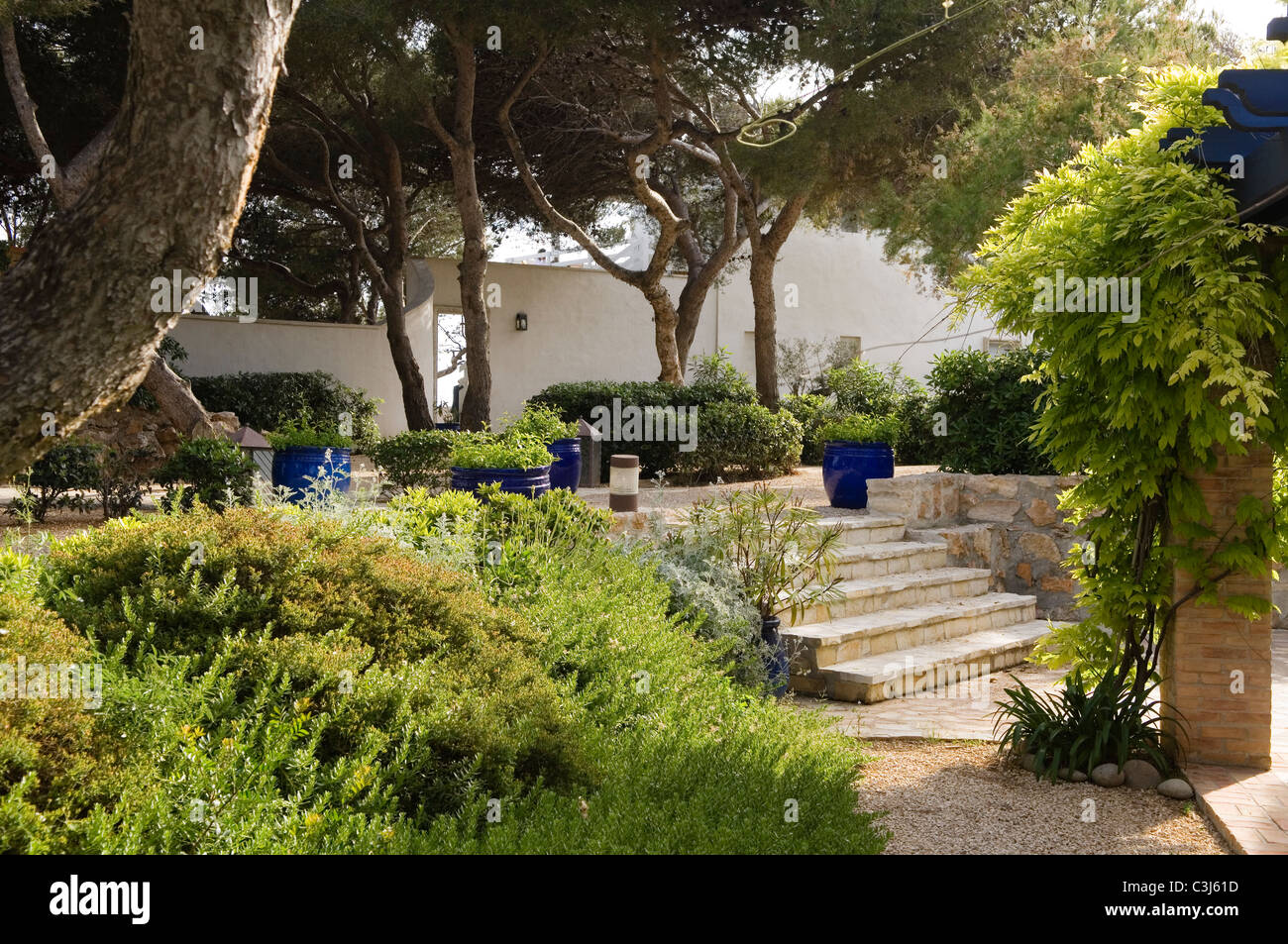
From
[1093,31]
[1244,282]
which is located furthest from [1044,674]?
[1093,31]

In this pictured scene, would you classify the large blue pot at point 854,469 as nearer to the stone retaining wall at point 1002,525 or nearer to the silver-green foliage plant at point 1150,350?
the stone retaining wall at point 1002,525

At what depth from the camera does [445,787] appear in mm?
2967

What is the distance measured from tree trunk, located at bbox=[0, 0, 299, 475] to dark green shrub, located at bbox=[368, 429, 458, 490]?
6.78 metres

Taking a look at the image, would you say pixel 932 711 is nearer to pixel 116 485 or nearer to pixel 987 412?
pixel 987 412

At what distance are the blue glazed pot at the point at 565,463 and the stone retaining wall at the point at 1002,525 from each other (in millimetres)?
2487

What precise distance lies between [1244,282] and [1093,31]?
846 cm

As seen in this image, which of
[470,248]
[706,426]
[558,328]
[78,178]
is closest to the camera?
[78,178]

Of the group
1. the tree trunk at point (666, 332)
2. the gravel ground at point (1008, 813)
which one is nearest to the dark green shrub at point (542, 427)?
the gravel ground at point (1008, 813)

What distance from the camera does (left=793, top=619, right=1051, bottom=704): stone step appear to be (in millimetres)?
6125

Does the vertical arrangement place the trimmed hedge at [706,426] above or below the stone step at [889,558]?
above

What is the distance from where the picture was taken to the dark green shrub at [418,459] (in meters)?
8.97

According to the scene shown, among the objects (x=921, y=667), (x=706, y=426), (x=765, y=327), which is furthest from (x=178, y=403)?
(x=765, y=327)

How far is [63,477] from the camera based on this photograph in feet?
28.5

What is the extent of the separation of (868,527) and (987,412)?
1.85m
